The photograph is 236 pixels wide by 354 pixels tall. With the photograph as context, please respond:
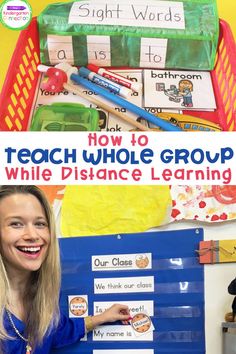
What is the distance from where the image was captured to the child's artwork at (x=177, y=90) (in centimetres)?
80

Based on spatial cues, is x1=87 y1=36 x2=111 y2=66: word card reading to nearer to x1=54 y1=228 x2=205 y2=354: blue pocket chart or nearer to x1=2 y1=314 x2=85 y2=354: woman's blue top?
x1=54 y1=228 x2=205 y2=354: blue pocket chart

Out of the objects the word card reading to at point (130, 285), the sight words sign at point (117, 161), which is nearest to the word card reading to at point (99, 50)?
the sight words sign at point (117, 161)

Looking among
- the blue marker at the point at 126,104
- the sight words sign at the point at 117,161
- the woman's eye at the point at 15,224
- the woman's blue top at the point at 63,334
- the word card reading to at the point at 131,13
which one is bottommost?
the woman's blue top at the point at 63,334

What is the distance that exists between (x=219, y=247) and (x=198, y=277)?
0.20ft

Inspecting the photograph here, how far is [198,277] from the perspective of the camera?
2.64 ft

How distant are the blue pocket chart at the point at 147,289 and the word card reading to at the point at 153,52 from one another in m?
0.28

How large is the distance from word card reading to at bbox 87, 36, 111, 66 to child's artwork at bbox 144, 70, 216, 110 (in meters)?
0.07

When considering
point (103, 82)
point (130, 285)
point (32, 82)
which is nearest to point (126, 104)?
point (103, 82)

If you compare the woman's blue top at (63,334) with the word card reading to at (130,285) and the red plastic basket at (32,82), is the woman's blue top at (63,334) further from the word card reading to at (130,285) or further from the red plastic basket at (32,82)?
the red plastic basket at (32,82)

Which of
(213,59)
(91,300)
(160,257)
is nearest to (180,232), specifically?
(160,257)

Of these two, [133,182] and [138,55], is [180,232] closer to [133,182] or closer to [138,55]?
[133,182]

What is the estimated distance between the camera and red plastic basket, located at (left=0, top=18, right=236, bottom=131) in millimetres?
795

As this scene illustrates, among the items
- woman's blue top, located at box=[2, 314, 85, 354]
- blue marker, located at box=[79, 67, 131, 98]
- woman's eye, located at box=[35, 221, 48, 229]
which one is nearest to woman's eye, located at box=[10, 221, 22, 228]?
woman's eye, located at box=[35, 221, 48, 229]

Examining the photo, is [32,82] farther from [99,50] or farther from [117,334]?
[117,334]
